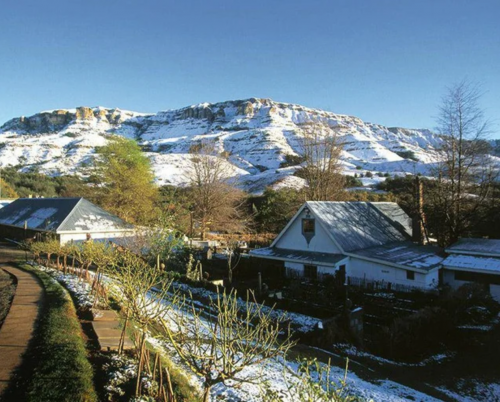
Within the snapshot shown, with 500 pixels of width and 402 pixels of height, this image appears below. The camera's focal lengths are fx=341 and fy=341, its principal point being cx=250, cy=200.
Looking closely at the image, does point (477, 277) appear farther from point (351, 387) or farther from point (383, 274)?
point (351, 387)

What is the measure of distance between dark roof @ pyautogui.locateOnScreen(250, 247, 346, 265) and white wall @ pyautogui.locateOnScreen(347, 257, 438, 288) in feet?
2.74

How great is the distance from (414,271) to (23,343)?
14756 mm

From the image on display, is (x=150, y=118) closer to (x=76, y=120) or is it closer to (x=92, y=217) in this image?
(x=76, y=120)

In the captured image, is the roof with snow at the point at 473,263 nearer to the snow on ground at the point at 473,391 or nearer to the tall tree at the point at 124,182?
the snow on ground at the point at 473,391

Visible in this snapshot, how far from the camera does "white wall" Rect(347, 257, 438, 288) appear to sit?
50.7ft

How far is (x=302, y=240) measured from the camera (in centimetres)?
1933

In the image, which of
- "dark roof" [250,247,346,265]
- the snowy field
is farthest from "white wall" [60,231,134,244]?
the snowy field

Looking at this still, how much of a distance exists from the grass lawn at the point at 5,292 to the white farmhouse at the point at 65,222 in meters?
10.0

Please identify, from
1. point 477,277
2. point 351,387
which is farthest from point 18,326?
point 477,277

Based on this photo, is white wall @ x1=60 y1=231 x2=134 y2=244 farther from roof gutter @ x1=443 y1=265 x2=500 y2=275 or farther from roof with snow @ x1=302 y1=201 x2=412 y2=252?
roof gutter @ x1=443 y1=265 x2=500 y2=275

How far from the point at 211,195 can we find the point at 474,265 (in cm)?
2402

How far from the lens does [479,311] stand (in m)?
14.0

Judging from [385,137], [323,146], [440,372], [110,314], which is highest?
[385,137]

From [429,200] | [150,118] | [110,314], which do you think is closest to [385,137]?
[150,118]
